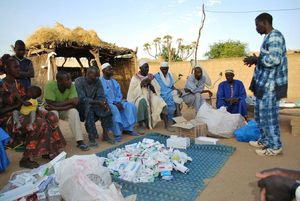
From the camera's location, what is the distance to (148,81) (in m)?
6.19

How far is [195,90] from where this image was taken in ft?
22.2

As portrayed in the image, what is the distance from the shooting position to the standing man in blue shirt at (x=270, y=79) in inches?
155

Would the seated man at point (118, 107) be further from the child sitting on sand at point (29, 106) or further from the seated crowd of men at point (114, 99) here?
the child sitting on sand at point (29, 106)

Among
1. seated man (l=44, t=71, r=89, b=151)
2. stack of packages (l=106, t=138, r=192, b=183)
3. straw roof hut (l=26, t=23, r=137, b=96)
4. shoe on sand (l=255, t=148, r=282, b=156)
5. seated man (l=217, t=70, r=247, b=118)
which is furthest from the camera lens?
straw roof hut (l=26, t=23, r=137, b=96)

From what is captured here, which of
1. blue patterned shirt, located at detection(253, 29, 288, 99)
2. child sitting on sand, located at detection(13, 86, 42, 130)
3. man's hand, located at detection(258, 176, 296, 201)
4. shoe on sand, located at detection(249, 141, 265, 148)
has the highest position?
blue patterned shirt, located at detection(253, 29, 288, 99)

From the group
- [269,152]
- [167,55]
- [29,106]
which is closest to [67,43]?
[29,106]

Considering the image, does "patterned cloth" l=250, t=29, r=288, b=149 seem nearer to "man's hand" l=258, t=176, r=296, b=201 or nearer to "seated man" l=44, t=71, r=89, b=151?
"man's hand" l=258, t=176, r=296, b=201

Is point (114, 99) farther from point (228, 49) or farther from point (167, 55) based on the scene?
point (167, 55)

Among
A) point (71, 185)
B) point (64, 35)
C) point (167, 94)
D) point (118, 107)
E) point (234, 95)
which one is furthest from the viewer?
point (64, 35)

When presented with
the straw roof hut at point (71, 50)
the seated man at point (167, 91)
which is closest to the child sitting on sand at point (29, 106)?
the seated man at point (167, 91)

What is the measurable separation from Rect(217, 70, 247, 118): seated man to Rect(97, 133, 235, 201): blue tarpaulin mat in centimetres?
216

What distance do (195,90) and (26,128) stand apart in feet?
13.5

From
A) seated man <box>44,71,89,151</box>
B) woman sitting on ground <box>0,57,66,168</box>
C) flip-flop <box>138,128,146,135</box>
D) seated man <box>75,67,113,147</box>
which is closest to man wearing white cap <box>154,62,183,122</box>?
flip-flop <box>138,128,146,135</box>

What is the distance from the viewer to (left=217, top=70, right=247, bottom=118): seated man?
6.29 meters
